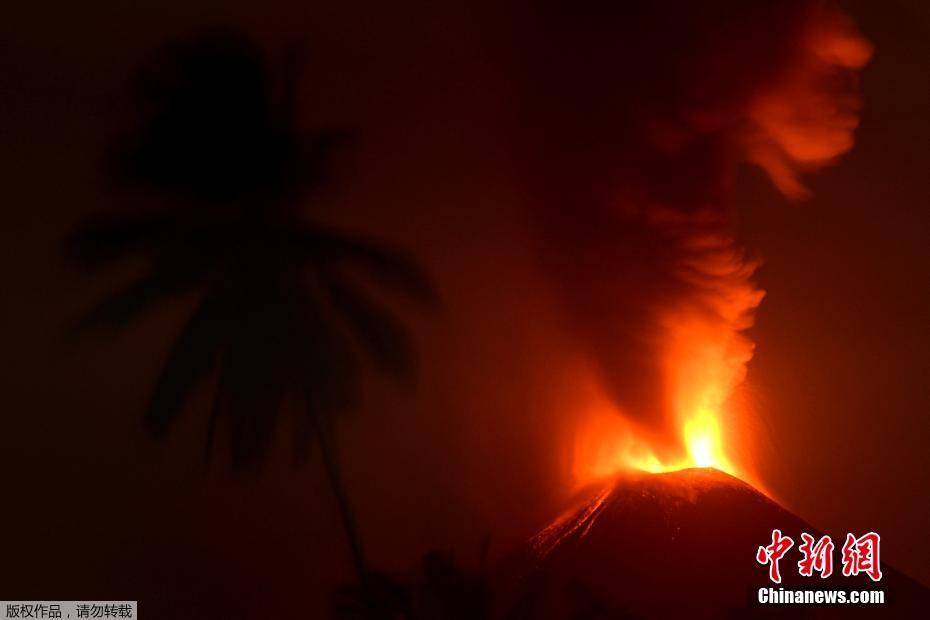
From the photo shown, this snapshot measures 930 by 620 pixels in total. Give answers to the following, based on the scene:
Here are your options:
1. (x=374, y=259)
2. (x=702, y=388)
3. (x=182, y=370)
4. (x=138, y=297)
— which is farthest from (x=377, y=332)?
(x=702, y=388)

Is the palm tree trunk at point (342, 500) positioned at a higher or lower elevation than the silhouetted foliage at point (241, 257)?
lower

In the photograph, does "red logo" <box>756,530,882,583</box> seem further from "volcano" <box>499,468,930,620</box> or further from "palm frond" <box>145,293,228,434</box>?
"palm frond" <box>145,293,228,434</box>

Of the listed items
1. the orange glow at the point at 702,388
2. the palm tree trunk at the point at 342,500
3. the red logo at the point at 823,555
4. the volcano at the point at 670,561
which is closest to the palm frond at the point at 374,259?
the palm tree trunk at the point at 342,500

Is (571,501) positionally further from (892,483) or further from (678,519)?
(892,483)

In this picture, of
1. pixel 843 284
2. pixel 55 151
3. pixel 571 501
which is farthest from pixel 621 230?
pixel 55 151

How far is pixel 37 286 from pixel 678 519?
2195mm

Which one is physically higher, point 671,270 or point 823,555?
point 671,270

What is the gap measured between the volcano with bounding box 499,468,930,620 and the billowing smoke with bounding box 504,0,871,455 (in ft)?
0.64

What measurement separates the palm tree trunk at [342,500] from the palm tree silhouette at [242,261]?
1cm

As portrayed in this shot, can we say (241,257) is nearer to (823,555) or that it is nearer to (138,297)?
(138,297)

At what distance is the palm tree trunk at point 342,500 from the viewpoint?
8.79ft

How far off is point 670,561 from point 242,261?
5.45ft

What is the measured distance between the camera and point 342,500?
8.88 feet

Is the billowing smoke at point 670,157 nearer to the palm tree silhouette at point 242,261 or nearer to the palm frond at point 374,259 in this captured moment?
the palm frond at point 374,259
